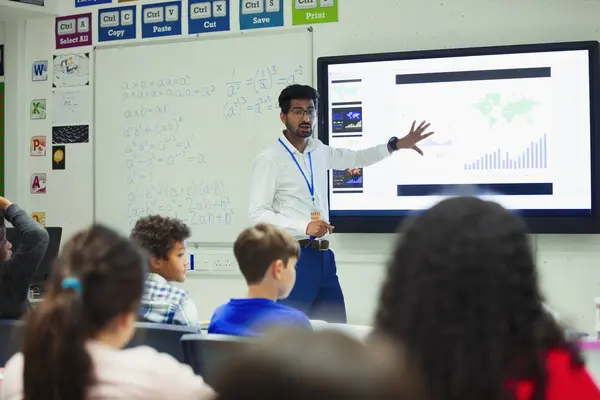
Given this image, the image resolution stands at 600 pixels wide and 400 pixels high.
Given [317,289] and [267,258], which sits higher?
[267,258]

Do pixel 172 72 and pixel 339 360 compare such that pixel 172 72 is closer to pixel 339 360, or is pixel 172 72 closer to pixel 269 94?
pixel 269 94

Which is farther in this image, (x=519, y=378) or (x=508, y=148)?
(x=508, y=148)

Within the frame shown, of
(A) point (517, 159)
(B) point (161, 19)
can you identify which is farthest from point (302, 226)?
(B) point (161, 19)

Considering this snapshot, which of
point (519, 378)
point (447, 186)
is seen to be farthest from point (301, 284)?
point (519, 378)

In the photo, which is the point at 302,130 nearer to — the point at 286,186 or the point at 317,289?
the point at 286,186

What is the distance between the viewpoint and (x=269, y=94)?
4926mm

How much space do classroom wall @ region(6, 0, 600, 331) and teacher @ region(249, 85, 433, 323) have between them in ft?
1.09

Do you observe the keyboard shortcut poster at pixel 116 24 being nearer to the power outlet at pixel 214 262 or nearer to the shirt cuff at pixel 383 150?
the power outlet at pixel 214 262

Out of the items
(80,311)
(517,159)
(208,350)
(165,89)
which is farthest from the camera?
(165,89)

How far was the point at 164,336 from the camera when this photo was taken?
2.14 meters

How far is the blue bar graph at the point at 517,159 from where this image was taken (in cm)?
426

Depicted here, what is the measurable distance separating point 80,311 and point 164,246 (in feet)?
4.98

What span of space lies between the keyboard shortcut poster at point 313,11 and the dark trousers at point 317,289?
161cm

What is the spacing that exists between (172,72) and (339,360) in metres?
4.87
